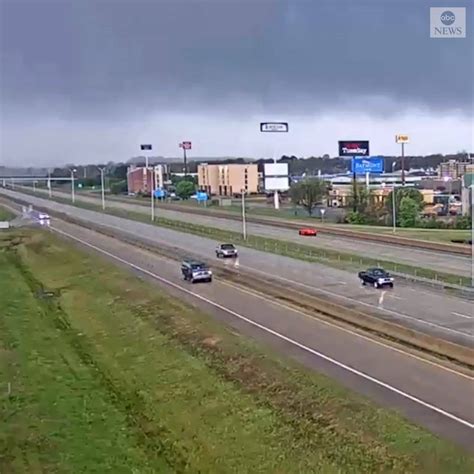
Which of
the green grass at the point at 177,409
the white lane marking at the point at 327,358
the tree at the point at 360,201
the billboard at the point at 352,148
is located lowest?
the green grass at the point at 177,409

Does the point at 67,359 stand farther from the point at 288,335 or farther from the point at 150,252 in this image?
the point at 150,252

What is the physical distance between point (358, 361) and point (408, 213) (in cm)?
6471

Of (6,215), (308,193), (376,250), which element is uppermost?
(308,193)

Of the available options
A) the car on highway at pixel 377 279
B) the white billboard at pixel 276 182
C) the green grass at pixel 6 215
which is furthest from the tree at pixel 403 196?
the green grass at pixel 6 215

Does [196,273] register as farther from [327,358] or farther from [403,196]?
[403,196]

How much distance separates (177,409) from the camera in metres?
20.8

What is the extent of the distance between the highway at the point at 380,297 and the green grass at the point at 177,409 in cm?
671

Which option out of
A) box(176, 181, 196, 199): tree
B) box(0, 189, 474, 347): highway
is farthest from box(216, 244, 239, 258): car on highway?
box(176, 181, 196, 199): tree

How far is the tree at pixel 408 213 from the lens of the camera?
8441 centimetres

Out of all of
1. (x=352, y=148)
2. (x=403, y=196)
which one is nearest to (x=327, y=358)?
(x=403, y=196)

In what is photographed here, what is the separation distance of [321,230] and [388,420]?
55.8 metres

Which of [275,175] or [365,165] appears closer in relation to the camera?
[275,175]

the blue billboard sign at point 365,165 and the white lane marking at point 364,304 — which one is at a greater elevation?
the blue billboard sign at point 365,165

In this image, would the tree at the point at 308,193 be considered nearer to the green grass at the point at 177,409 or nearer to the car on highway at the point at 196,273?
the car on highway at the point at 196,273
